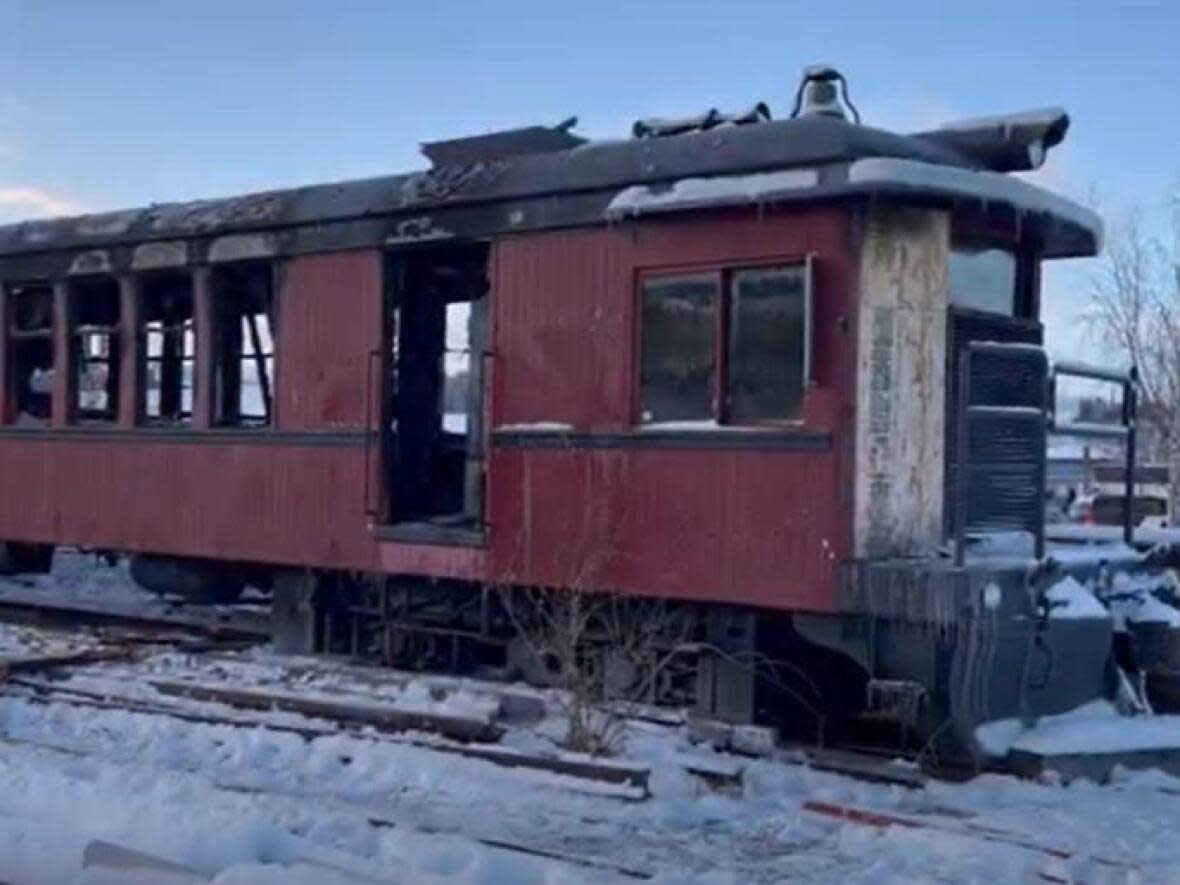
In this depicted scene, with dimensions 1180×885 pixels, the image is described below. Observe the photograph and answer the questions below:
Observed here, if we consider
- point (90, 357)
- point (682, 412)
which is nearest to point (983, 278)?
point (682, 412)

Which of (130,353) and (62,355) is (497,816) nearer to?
(130,353)

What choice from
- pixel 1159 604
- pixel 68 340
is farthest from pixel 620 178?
pixel 68 340

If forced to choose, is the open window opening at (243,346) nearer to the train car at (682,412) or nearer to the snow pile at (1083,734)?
the train car at (682,412)

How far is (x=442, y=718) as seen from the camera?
364 inches

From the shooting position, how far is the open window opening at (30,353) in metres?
14.7

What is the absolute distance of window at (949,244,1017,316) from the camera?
9.44m

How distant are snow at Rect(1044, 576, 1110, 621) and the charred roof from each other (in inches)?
84.6

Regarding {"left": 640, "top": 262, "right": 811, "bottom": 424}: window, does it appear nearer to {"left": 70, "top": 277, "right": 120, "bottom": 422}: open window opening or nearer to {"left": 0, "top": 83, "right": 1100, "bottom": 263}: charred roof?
{"left": 0, "top": 83, "right": 1100, "bottom": 263}: charred roof

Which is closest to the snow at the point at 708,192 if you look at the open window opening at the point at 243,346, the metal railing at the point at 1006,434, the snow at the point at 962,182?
the snow at the point at 962,182

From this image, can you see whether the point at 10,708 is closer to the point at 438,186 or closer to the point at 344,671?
the point at 344,671

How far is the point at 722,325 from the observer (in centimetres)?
937

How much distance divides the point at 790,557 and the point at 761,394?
948 mm

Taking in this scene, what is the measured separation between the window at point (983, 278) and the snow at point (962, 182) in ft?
1.25

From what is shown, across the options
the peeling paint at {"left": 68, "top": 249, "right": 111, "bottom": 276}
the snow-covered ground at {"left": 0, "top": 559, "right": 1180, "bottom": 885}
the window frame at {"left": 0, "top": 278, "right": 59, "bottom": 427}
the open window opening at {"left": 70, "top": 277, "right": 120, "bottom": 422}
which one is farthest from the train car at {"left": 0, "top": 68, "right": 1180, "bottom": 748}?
the window frame at {"left": 0, "top": 278, "right": 59, "bottom": 427}
